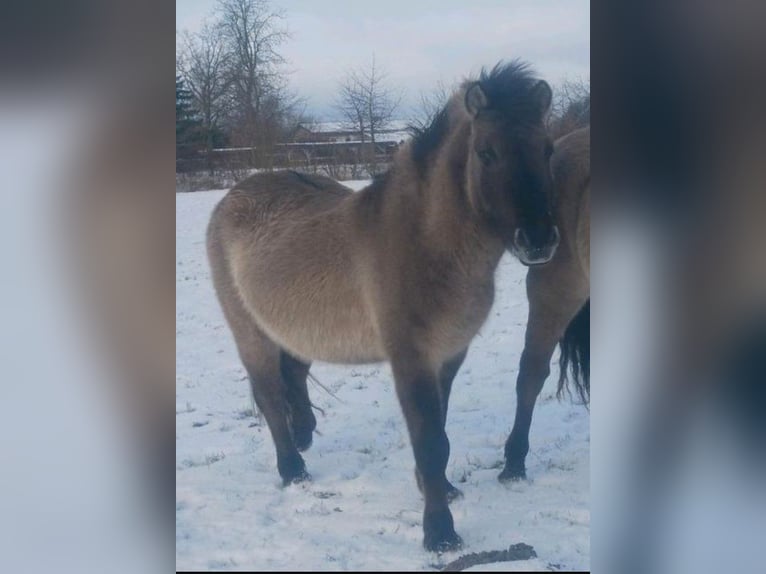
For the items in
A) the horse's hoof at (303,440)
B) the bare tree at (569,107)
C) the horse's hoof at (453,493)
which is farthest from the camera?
the horse's hoof at (303,440)

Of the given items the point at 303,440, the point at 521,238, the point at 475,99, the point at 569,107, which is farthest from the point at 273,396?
the point at 569,107

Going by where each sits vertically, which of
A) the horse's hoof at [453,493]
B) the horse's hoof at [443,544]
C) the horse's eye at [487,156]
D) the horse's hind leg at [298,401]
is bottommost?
the horse's hoof at [443,544]

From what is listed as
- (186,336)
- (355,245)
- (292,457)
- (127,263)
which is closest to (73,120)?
(127,263)

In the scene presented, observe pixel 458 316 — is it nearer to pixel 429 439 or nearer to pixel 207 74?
pixel 429 439

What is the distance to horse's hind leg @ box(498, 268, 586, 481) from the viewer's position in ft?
10.4

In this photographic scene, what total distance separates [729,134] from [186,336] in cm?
211

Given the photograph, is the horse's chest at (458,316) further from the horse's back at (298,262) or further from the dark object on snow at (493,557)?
the dark object on snow at (493,557)

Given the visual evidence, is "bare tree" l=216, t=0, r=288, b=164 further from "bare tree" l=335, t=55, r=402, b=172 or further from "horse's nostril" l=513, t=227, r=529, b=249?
"horse's nostril" l=513, t=227, r=529, b=249

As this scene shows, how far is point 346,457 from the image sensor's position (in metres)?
3.24

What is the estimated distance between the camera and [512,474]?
3.21m

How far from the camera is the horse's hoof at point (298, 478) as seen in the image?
10.4 feet

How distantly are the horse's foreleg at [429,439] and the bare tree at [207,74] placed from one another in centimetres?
114

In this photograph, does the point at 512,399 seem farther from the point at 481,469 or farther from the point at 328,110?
the point at 328,110

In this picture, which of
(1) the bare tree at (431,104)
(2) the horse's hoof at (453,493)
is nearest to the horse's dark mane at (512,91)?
(1) the bare tree at (431,104)
